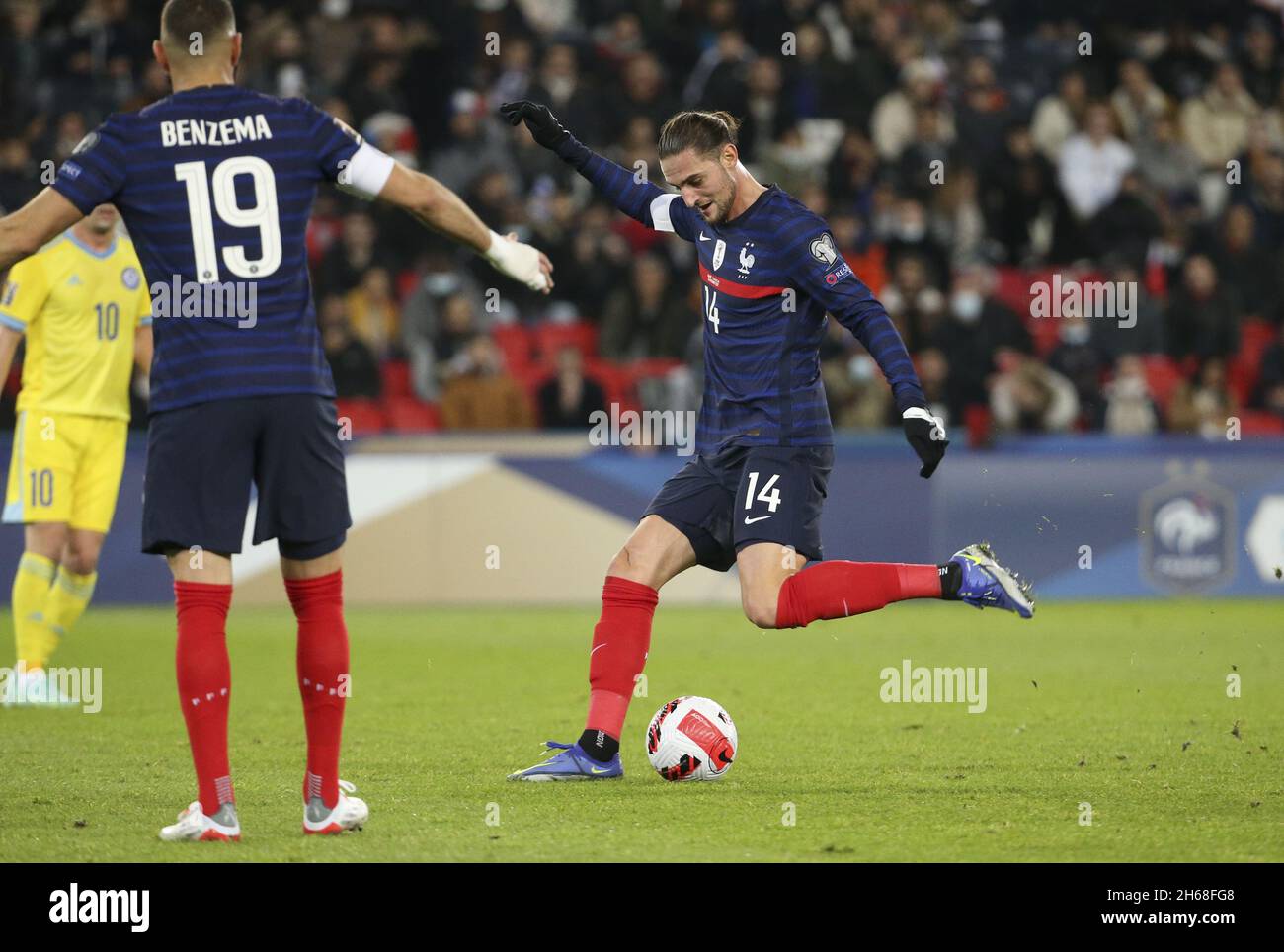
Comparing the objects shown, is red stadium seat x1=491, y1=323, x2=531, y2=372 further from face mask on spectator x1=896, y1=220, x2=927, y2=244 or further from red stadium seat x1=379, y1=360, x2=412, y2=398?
face mask on spectator x1=896, y1=220, x2=927, y2=244

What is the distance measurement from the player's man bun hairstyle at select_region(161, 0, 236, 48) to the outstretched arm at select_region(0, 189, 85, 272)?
1.81 feet

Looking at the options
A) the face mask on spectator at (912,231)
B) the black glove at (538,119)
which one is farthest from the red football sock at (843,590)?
the face mask on spectator at (912,231)

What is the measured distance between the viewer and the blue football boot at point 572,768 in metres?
6.56

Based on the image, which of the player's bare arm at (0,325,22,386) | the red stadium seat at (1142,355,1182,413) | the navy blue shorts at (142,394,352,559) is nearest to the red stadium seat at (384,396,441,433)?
the red stadium seat at (1142,355,1182,413)

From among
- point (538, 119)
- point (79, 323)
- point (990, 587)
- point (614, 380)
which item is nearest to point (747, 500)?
point (990, 587)

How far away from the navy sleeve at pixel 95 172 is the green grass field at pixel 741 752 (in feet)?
5.99

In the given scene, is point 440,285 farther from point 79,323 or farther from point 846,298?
point 846,298

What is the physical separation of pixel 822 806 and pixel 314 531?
188cm

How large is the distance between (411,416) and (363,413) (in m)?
0.48

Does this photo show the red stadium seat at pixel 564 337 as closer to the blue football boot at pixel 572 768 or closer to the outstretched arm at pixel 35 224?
the blue football boot at pixel 572 768

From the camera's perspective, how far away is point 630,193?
7.29 m

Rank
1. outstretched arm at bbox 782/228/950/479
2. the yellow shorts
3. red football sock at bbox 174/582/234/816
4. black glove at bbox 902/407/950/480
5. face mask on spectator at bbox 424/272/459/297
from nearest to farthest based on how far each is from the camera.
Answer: red football sock at bbox 174/582/234/816, black glove at bbox 902/407/950/480, outstretched arm at bbox 782/228/950/479, the yellow shorts, face mask on spectator at bbox 424/272/459/297

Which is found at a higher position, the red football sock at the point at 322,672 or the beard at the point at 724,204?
the beard at the point at 724,204

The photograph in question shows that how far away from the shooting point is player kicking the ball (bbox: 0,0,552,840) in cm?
519
